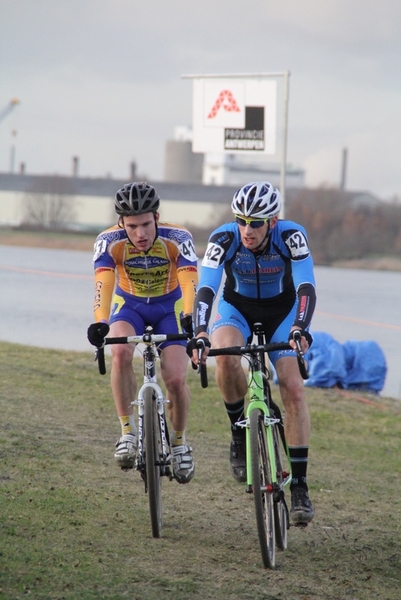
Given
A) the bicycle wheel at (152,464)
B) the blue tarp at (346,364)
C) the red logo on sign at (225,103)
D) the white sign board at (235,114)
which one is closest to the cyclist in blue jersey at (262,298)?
the bicycle wheel at (152,464)

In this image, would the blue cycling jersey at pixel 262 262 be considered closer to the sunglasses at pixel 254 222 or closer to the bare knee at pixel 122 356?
the sunglasses at pixel 254 222

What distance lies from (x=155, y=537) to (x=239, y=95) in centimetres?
926

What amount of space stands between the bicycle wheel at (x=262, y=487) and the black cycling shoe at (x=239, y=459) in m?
0.90

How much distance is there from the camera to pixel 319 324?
74.4 ft

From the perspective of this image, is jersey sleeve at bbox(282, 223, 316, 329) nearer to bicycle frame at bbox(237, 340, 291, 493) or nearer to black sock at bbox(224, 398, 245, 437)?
bicycle frame at bbox(237, 340, 291, 493)

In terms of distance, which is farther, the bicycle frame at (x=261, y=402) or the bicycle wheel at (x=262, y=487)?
the bicycle frame at (x=261, y=402)

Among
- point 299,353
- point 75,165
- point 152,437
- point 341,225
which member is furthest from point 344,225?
point 299,353

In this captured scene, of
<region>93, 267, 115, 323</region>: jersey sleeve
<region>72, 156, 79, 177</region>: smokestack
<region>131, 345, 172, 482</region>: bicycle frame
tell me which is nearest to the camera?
<region>131, 345, 172, 482</region>: bicycle frame

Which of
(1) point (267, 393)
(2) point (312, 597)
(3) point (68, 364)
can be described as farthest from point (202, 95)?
(2) point (312, 597)

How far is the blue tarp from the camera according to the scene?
13.1m

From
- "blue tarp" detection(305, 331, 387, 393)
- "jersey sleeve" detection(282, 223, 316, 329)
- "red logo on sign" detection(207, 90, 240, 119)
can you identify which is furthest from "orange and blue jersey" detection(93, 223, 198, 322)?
"red logo on sign" detection(207, 90, 240, 119)

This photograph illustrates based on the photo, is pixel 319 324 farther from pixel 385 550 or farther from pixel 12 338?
pixel 385 550

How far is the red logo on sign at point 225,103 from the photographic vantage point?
13.9 m

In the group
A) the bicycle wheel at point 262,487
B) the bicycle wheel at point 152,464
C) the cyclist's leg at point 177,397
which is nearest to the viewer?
the bicycle wheel at point 262,487
